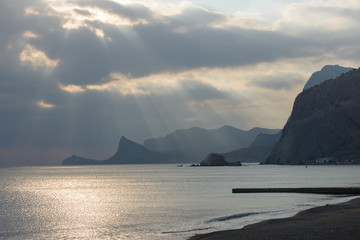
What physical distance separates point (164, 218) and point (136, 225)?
286 inches

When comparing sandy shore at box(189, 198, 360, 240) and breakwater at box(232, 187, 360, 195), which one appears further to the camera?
breakwater at box(232, 187, 360, 195)

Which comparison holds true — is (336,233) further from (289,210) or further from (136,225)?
(289,210)

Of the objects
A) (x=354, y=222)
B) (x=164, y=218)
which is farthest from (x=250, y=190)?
(x=354, y=222)

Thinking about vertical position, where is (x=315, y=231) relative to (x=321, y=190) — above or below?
above

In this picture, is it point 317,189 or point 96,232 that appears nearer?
point 96,232

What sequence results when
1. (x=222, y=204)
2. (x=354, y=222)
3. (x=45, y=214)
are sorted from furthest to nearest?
(x=222, y=204), (x=45, y=214), (x=354, y=222)

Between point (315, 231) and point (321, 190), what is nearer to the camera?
point (315, 231)

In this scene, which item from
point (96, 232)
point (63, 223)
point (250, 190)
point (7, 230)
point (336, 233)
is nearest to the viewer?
point (336, 233)

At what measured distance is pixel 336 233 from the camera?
32.8 m

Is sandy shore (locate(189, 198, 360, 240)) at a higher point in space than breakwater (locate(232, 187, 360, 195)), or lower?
higher

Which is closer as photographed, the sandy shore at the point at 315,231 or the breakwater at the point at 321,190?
the sandy shore at the point at 315,231

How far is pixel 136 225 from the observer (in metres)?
53.8

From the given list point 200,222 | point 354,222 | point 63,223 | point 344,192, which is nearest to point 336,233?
point 354,222

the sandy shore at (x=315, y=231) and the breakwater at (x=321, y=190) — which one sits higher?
the sandy shore at (x=315, y=231)
